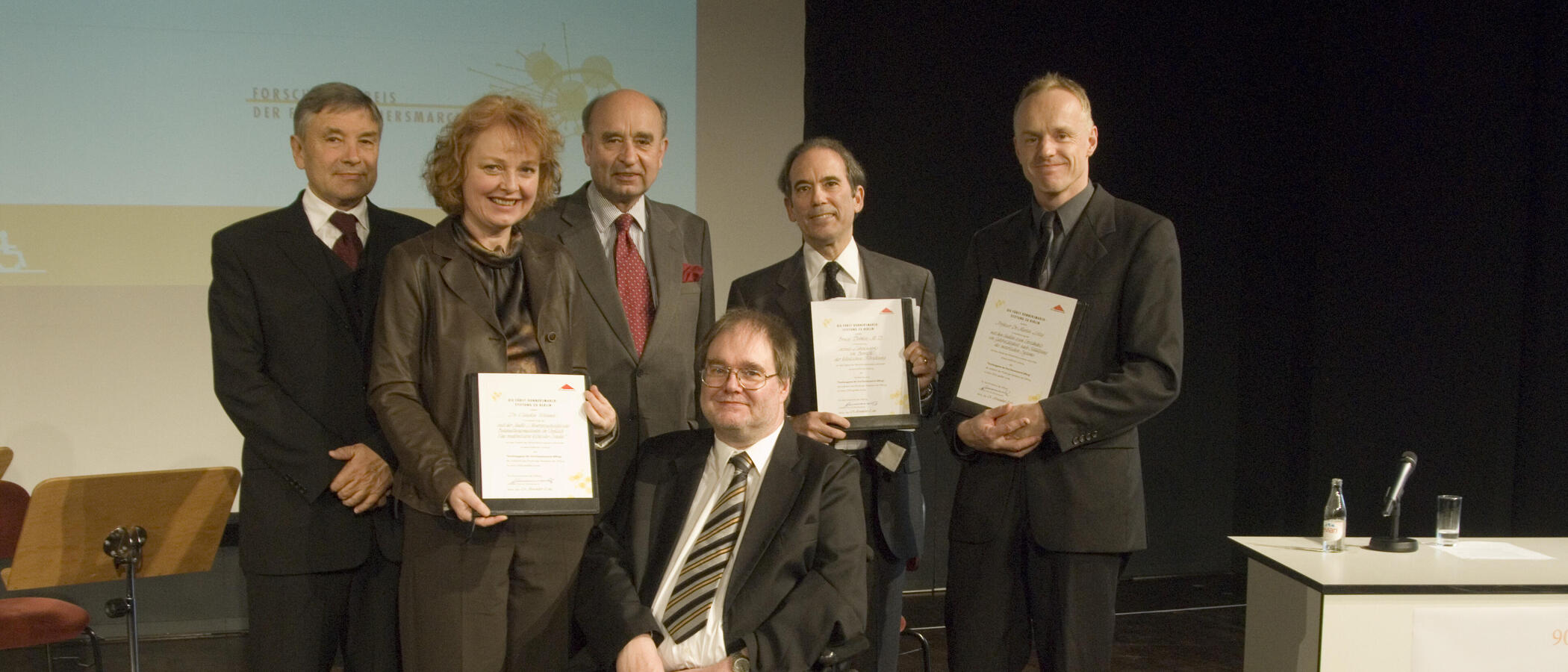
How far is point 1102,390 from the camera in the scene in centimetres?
268

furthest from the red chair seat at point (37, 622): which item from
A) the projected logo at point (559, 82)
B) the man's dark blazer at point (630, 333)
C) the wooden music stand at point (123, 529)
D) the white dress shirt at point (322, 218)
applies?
the projected logo at point (559, 82)

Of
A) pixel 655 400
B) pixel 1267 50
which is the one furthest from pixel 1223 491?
pixel 655 400

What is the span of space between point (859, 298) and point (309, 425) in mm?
1393

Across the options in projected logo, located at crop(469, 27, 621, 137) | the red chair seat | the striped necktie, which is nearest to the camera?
the striped necktie

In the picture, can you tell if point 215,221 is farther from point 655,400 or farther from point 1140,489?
point 1140,489

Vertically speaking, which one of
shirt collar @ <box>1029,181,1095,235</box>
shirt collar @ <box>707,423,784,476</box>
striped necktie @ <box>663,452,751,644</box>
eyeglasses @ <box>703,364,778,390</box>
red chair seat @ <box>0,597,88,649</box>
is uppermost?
shirt collar @ <box>1029,181,1095,235</box>

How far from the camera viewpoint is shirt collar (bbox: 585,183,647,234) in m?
3.09

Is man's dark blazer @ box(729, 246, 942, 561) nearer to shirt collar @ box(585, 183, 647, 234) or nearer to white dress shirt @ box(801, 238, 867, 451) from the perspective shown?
white dress shirt @ box(801, 238, 867, 451)

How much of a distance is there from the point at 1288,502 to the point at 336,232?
4.97 meters

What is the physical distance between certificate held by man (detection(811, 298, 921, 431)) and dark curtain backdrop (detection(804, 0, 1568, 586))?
213cm

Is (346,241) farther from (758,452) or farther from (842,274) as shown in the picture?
(842,274)

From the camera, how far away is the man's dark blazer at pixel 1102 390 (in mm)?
2682

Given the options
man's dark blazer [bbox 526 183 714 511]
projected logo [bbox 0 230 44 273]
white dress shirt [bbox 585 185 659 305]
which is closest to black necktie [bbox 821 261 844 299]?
man's dark blazer [bbox 526 183 714 511]

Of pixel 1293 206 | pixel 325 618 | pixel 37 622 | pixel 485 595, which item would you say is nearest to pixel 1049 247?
pixel 485 595
